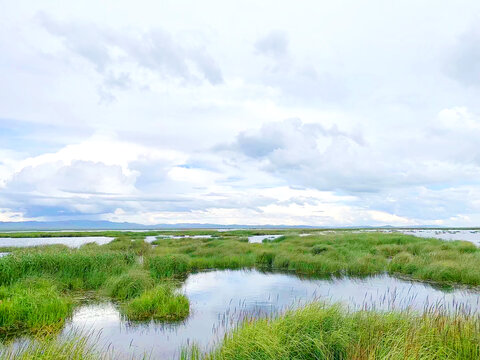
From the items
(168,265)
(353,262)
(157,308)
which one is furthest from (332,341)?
(353,262)

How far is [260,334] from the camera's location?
25.5 ft

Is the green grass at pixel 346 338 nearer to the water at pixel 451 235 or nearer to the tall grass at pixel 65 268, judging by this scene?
the tall grass at pixel 65 268

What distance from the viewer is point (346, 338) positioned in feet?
24.8

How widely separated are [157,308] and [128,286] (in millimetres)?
3140

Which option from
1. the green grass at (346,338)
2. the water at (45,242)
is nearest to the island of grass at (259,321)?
the green grass at (346,338)

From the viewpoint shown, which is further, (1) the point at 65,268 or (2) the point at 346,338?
(1) the point at 65,268

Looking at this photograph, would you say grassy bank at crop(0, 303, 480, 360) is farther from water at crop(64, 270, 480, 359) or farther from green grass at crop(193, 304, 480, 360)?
water at crop(64, 270, 480, 359)

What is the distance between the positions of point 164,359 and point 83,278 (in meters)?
10.4

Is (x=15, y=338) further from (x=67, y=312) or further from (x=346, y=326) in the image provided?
(x=346, y=326)

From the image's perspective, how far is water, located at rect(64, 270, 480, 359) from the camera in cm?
1071

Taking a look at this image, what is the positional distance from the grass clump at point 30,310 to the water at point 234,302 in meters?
0.56

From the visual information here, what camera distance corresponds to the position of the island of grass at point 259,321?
720 centimetres

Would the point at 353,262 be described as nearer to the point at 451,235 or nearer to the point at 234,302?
the point at 234,302

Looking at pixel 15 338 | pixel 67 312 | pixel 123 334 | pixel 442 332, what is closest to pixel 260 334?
pixel 442 332
